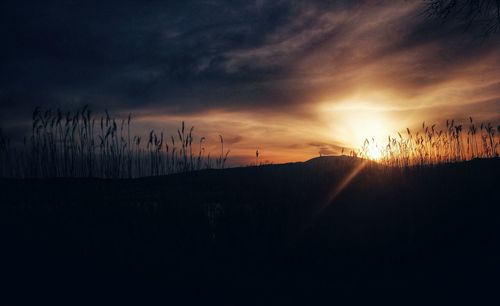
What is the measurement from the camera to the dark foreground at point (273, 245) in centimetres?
396

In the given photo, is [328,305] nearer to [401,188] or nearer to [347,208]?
[347,208]

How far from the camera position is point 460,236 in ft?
17.2

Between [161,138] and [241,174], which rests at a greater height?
[161,138]

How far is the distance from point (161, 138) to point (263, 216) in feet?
22.4

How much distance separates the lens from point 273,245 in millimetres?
4789

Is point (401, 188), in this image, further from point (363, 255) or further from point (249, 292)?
point (249, 292)

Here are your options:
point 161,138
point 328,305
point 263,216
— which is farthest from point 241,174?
point 328,305

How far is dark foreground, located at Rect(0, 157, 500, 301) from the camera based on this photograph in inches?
156

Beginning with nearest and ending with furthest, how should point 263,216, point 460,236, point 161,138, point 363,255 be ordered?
point 363,255 → point 460,236 → point 263,216 → point 161,138

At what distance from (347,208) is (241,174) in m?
10.2

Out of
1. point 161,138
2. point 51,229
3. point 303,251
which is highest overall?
point 161,138

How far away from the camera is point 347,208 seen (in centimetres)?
662

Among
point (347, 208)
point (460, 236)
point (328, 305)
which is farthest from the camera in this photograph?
point (347, 208)

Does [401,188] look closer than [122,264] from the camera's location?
No
